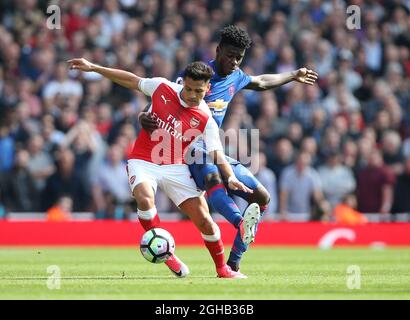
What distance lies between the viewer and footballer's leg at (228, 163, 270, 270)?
1153 cm

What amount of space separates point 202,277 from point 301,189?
8.74m

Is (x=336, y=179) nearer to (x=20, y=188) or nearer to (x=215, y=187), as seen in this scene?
(x=20, y=188)

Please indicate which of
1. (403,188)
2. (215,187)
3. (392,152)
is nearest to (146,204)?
(215,187)

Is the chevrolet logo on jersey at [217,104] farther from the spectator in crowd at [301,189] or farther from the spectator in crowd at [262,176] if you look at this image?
the spectator in crowd at [301,189]

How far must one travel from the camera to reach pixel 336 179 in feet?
67.3

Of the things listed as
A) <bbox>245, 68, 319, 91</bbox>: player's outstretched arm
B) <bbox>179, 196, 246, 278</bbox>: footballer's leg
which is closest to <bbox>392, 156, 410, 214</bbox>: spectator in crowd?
<bbox>245, 68, 319, 91</bbox>: player's outstretched arm

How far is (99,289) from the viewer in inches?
395

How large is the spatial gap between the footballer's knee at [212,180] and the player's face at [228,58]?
125 centimetres

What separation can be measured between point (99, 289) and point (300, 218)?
10.8m

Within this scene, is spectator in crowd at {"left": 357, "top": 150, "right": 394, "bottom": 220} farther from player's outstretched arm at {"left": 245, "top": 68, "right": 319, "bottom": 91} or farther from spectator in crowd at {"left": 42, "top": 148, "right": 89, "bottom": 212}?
player's outstretched arm at {"left": 245, "top": 68, "right": 319, "bottom": 91}

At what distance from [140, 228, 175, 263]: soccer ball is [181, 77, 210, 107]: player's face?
1.49 meters

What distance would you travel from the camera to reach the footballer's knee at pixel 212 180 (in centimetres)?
1201

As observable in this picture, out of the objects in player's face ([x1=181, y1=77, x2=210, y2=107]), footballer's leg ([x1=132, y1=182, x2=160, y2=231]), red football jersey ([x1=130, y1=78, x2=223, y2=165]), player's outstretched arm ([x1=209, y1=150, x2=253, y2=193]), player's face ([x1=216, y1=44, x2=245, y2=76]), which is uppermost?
player's face ([x1=216, y1=44, x2=245, y2=76])

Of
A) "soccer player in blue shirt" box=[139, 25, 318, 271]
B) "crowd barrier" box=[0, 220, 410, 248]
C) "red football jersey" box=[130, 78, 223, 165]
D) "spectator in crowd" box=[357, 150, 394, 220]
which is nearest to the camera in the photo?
"red football jersey" box=[130, 78, 223, 165]
